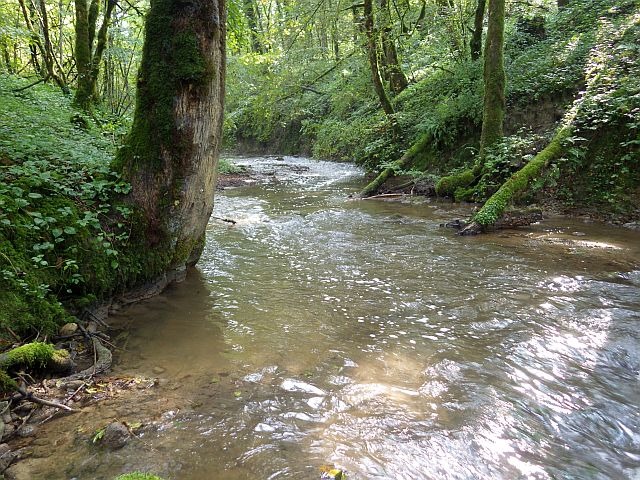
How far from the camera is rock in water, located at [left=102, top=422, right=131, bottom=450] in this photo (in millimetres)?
2551

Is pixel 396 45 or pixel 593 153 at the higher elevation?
pixel 396 45

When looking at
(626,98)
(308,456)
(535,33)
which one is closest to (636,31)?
(626,98)

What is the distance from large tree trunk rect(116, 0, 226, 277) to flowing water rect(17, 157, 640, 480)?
106 cm

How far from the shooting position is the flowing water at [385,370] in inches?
99.8

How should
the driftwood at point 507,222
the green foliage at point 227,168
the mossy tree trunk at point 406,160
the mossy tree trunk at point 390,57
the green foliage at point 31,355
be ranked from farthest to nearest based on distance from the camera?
the green foliage at point 227,168
the mossy tree trunk at point 390,57
the mossy tree trunk at point 406,160
the driftwood at point 507,222
the green foliage at point 31,355

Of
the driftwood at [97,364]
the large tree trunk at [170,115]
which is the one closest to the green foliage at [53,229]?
the large tree trunk at [170,115]

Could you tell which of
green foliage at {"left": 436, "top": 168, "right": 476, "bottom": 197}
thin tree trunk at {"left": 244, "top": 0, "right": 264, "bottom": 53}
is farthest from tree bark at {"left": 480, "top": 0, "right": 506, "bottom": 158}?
thin tree trunk at {"left": 244, "top": 0, "right": 264, "bottom": 53}

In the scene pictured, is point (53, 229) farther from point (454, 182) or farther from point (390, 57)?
point (390, 57)

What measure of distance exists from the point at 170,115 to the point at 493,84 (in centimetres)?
836

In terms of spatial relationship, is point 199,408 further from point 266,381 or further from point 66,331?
point 66,331

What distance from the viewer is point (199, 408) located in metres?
2.98

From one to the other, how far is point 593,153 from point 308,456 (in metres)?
9.21

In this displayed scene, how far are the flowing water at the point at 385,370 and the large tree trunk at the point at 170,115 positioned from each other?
1.06m

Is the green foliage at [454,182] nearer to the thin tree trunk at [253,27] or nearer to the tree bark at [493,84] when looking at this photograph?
the tree bark at [493,84]
